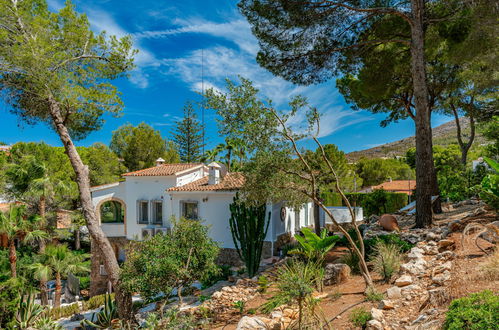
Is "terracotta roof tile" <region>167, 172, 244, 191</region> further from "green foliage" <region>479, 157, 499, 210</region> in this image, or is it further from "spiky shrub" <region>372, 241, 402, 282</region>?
"green foliage" <region>479, 157, 499, 210</region>

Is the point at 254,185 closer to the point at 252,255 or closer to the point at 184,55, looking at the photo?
the point at 252,255

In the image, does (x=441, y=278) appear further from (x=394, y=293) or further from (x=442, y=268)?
(x=394, y=293)

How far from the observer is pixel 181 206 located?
1791 centimetres

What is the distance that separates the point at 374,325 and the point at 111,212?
3877 centimetres

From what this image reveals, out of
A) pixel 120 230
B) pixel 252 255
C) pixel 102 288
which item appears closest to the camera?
pixel 252 255

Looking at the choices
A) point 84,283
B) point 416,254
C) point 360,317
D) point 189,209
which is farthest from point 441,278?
point 84,283

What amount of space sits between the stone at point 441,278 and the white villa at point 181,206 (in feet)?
34.8

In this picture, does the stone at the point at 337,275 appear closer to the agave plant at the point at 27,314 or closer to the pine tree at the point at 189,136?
the agave plant at the point at 27,314

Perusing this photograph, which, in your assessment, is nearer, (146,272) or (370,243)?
(146,272)

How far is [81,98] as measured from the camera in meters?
11.6

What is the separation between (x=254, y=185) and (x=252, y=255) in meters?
5.47

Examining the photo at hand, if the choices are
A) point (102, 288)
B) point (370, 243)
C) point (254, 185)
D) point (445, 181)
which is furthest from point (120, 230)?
point (445, 181)

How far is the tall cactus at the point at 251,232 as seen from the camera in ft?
43.2

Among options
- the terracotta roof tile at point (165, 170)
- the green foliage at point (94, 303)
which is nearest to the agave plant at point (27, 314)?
the green foliage at point (94, 303)
